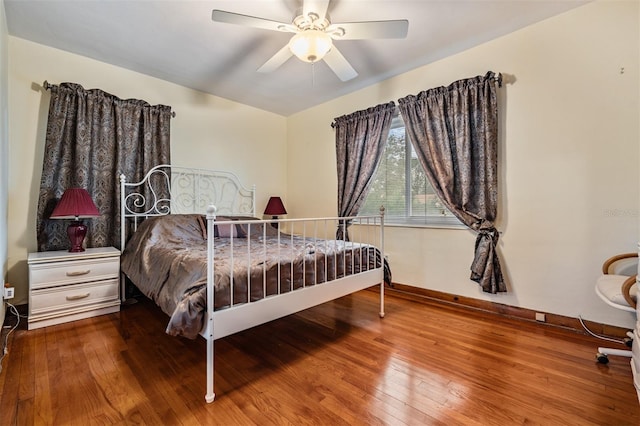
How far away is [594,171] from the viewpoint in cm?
217

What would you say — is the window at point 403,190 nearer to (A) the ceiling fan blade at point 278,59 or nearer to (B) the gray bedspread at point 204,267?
(B) the gray bedspread at point 204,267

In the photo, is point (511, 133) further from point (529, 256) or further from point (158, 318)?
point (158, 318)

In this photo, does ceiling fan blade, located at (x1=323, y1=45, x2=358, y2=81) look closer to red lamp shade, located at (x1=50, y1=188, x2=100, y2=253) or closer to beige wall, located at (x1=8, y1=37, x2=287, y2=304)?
beige wall, located at (x1=8, y1=37, x2=287, y2=304)

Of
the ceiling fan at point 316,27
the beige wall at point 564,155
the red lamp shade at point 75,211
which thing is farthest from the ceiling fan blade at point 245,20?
the red lamp shade at point 75,211

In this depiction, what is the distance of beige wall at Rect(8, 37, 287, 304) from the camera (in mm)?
2570

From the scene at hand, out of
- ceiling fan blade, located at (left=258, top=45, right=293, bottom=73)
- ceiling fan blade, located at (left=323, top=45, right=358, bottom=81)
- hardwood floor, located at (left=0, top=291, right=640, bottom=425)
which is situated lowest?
hardwood floor, located at (left=0, top=291, right=640, bottom=425)

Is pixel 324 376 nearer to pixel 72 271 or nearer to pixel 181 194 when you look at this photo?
pixel 72 271

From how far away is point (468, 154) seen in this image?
8.71 ft

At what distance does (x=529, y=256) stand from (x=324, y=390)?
2.07 m

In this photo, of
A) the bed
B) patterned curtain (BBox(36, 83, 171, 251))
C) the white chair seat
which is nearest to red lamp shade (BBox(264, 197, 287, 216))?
the bed

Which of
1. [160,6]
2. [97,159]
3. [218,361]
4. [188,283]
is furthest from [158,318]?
[160,6]

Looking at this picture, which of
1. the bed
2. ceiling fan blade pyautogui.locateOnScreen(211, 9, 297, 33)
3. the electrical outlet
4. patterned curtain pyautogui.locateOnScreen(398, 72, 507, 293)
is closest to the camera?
the bed

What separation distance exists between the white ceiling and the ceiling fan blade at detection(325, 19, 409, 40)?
1.02 ft

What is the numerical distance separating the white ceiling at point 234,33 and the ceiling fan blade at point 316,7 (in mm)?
362
